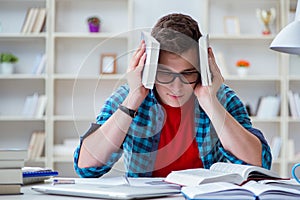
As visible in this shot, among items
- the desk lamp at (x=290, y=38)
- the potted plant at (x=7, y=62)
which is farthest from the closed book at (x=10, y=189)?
the potted plant at (x=7, y=62)

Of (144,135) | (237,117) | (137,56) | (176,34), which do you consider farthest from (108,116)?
(237,117)

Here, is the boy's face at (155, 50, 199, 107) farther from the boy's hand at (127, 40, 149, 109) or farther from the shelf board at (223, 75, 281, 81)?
the shelf board at (223, 75, 281, 81)

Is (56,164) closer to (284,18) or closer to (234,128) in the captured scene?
(284,18)

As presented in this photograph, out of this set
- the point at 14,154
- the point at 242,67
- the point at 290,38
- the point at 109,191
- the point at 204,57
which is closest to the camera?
the point at 109,191

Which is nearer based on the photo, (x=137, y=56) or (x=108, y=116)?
(x=137, y=56)

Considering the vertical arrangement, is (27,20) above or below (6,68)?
above

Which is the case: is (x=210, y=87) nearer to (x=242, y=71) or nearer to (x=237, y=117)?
(x=237, y=117)

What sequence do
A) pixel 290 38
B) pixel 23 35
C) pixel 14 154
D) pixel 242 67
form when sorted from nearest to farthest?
pixel 14 154, pixel 290 38, pixel 23 35, pixel 242 67

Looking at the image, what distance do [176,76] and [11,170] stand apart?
45 cm

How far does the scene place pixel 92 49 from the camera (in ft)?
14.8

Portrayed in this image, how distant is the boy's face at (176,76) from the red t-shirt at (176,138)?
3.0 inches

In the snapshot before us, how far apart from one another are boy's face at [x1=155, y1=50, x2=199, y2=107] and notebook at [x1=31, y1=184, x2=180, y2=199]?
0.27 m

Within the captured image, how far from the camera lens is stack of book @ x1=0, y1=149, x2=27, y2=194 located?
4.47 feet

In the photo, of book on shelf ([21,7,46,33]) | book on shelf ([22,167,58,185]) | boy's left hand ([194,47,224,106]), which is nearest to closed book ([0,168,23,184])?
book on shelf ([22,167,58,185])
